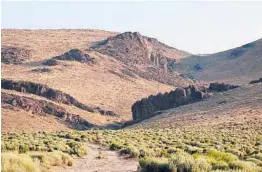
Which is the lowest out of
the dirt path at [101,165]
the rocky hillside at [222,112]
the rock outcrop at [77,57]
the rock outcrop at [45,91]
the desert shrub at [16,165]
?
the dirt path at [101,165]

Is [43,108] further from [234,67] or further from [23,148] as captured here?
[234,67]

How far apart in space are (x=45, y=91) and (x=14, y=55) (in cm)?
4181

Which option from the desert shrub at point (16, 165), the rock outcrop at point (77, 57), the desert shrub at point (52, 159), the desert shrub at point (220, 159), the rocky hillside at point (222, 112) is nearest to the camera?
the desert shrub at point (16, 165)

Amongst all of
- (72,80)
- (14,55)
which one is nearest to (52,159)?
(72,80)

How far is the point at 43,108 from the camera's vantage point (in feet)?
262

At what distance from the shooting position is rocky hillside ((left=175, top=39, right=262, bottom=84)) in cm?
14200

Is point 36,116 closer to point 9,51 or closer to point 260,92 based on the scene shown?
point 260,92

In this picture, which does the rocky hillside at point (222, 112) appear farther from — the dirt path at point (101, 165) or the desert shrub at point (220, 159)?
the desert shrub at point (220, 159)

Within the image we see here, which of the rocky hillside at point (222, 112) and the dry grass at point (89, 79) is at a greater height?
the dry grass at point (89, 79)

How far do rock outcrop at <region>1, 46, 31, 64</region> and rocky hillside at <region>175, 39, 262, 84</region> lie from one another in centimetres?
6341

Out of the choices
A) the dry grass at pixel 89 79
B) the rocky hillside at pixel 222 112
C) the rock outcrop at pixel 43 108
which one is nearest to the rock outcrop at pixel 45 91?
the dry grass at pixel 89 79

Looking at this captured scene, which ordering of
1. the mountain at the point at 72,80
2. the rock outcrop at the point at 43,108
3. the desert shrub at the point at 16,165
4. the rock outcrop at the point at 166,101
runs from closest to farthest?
the desert shrub at the point at 16,165 < the rock outcrop at the point at 43,108 < the mountain at the point at 72,80 < the rock outcrop at the point at 166,101

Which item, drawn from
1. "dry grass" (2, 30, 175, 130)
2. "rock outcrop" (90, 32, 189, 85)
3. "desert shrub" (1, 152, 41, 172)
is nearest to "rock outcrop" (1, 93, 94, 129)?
"dry grass" (2, 30, 175, 130)

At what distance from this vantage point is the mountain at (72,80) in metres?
77.7
